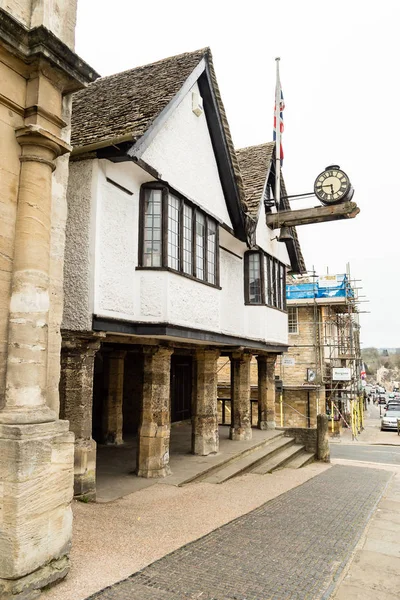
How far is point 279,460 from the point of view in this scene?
1407 centimetres

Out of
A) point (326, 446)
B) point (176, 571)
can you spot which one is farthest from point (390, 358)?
point (176, 571)

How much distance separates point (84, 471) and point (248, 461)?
578cm

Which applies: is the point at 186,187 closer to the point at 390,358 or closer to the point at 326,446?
the point at 326,446

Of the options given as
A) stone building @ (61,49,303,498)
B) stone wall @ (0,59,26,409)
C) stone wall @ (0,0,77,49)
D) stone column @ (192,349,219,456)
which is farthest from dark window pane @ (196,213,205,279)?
stone wall @ (0,59,26,409)

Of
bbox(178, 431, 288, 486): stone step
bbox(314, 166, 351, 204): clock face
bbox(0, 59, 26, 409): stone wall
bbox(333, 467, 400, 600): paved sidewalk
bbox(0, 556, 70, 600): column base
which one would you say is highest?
bbox(314, 166, 351, 204): clock face

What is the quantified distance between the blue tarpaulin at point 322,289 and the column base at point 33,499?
83.2 feet

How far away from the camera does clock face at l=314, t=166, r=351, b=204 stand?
46.3 feet

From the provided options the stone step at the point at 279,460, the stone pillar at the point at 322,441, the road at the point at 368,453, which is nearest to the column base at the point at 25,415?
the stone step at the point at 279,460

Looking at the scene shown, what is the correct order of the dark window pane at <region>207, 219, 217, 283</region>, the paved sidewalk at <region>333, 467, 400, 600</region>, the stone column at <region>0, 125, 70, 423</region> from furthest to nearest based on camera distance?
the dark window pane at <region>207, 219, 217, 283</region>
the paved sidewalk at <region>333, 467, 400, 600</region>
the stone column at <region>0, 125, 70, 423</region>

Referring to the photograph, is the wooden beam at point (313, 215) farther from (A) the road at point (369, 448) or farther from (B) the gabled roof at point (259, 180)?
(A) the road at point (369, 448)

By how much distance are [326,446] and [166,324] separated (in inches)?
366

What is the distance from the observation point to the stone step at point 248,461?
443 inches

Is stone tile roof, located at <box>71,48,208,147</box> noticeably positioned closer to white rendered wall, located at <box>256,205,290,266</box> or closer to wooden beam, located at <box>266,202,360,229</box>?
white rendered wall, located at <box>256,205,290,266</box>

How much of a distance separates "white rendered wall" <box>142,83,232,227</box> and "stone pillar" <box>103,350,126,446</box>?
206 inches
